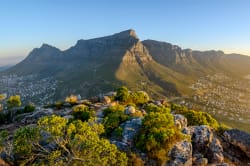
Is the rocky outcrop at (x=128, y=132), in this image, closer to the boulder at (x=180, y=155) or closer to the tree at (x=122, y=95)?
the boulder at (x=180, y=155)

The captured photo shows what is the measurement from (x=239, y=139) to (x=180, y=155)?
1316 cm

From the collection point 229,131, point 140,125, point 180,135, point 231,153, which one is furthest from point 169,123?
point 229,131

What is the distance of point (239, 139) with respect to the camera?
30.1 metres

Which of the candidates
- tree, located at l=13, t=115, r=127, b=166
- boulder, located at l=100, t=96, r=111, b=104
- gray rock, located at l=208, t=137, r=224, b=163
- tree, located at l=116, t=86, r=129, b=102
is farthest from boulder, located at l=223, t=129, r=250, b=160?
boulder, located at l=100, t=96, r=111, b=104

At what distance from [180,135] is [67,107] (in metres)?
31.2

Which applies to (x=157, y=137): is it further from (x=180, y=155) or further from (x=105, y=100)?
(x=105, y=100)

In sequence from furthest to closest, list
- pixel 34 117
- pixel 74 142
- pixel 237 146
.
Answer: pixel 34 117 < pixel 237 146 < pixel 74 142

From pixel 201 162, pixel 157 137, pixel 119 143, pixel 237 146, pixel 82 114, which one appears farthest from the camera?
pixel 82 114

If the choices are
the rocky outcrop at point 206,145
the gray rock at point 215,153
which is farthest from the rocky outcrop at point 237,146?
the rocky outcrop at point 206,145

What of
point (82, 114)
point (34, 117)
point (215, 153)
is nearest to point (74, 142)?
point (215, 153)

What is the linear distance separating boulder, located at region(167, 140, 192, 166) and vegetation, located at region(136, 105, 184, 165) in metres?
0.57

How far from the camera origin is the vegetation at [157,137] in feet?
73.2

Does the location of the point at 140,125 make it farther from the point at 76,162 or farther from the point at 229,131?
the point at 229,131

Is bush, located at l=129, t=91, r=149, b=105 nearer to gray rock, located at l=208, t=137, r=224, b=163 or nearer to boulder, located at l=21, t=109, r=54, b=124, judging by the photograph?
boulder, located at l=21, t=109, r=54, b=124
